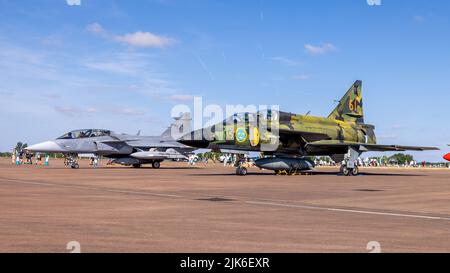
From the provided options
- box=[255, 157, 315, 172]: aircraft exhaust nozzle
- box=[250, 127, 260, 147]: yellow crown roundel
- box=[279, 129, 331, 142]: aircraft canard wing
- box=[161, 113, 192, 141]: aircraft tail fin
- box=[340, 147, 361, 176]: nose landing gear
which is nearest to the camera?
box=[250, 127, 260, 147]: yellow crown roundel

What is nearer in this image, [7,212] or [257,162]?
A: [7,212]

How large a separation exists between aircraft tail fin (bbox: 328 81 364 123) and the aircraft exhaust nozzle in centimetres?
666

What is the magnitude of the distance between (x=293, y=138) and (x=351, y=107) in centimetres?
831

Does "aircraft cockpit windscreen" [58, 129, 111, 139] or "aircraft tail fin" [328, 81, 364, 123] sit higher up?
"aircraft tail fin" [328, 81, 364, 123]

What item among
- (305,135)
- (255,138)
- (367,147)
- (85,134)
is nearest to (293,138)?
(305,135)

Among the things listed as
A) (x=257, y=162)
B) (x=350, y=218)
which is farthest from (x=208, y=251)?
(x=257, y=162)

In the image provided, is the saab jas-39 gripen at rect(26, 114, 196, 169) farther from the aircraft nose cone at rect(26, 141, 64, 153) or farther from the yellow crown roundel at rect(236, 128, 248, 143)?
the yellow crown roundel at rect(236, 128, 248, 143)

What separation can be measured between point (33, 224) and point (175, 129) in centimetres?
4324

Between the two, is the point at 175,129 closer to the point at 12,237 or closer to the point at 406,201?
the point at 406,201

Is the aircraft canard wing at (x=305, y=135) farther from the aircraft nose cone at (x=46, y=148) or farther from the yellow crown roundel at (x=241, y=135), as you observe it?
the aircraft nose cone at (x=46, y=148)

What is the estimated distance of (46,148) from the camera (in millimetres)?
38219

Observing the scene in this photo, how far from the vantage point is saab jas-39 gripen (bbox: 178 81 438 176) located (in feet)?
87.2

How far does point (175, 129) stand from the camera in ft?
168

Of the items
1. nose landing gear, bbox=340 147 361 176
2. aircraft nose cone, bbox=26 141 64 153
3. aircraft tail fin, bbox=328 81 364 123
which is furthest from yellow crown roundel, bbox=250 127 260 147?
aircraft nose cone, bbox=26 141 64 153
